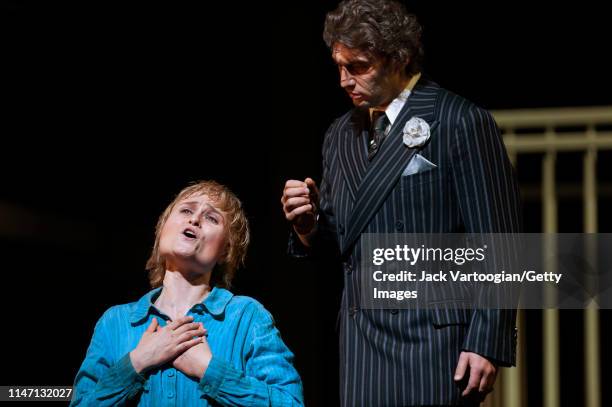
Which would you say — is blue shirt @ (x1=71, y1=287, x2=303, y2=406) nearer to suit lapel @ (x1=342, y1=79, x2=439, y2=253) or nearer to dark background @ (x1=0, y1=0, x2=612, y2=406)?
suit lapel @ (x1=342, y1=79, x2=439, y2=253)

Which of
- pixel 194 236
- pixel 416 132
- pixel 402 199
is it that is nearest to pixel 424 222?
pixel 402 199

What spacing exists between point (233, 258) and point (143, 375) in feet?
1.28

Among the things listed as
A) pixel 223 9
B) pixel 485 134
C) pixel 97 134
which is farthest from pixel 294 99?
pixel 485 134

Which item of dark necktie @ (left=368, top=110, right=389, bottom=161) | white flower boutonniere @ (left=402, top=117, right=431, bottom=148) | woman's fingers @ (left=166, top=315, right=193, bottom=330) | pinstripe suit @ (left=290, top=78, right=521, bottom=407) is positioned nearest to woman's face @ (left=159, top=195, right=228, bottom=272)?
woman's fingers @ (left=166, top=315, right=193, bottom=330)

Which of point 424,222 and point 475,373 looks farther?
point 424,222

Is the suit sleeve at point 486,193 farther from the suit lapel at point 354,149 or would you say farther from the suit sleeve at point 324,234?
the suit sleeve at point 324,234

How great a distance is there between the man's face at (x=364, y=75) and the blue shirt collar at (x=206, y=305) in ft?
1.83

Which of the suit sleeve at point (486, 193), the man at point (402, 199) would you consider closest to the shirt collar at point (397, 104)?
the man at point (402, 199)

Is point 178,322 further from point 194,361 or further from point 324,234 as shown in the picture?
point 324,234

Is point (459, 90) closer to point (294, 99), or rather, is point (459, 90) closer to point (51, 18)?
point (294, 99)

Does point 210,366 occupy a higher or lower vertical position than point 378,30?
lower

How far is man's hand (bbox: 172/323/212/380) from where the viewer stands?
229 centimetres

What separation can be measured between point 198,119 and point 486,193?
118 cm

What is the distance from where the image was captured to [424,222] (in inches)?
89.7
